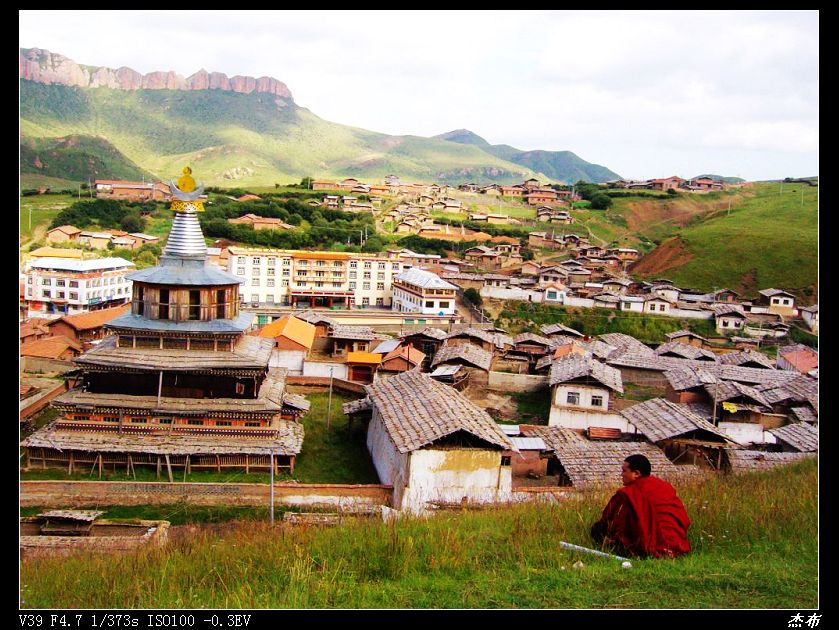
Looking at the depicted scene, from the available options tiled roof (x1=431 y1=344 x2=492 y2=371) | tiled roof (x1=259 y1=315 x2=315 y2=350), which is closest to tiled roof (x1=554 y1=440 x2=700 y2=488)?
tiled roof (x1=431 y1=344 x2=492 y2=371)

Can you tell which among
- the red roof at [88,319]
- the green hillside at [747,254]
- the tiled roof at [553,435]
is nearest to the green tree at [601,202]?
the green hillside at [747,254]

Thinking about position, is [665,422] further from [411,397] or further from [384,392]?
[384,392]

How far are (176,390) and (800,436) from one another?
61.8ft

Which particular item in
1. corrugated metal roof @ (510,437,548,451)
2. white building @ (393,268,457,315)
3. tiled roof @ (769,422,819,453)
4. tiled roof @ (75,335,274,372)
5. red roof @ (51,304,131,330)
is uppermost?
white building @ (393,268,457,315)

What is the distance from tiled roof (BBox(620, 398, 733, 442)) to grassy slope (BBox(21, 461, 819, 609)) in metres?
10.2

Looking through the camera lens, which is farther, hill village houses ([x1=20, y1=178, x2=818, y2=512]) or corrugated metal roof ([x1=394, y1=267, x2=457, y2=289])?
corrugated metal roof ([x1=394, y1=267, x2=457, y2=289])

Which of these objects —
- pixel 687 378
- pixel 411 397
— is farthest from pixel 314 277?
pixel 411 397

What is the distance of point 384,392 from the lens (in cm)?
1952

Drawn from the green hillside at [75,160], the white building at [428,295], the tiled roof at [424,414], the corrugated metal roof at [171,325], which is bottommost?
the tiled roof at [424,414]

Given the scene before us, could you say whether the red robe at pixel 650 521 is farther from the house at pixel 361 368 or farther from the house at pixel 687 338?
the house at pixel 687 338

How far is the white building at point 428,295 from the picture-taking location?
47938 mm

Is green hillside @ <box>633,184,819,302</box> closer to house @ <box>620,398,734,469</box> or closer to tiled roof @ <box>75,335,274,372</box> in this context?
house @ <box>620,398,734,469</box>

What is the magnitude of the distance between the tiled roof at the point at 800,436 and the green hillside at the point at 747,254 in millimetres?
42576

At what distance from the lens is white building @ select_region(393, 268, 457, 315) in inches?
1887
